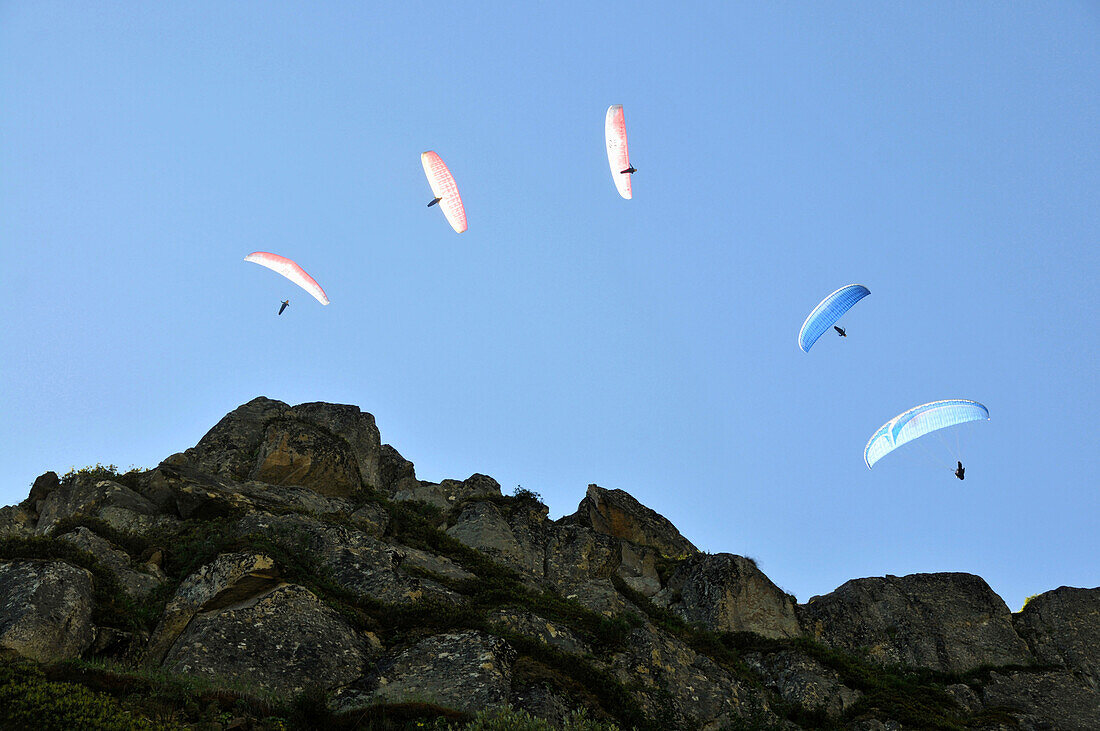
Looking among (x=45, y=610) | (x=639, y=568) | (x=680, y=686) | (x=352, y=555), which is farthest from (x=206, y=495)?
(x=639, y=568)

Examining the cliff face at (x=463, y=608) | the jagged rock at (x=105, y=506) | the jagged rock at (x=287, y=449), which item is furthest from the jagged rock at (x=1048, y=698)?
the jagged rock at (x=105, y=506)

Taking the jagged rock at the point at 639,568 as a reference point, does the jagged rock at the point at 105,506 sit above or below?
below

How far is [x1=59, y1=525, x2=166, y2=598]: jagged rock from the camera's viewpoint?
22188mm

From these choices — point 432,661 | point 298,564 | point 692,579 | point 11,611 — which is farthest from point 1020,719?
point 11,611

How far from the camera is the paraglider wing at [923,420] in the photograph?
3662cm

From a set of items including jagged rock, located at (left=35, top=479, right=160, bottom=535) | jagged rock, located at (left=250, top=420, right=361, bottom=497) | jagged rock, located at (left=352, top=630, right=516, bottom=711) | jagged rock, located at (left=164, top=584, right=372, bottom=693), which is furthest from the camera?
jagged rock, located at (left=250, top=420, right=361, bottom=497)

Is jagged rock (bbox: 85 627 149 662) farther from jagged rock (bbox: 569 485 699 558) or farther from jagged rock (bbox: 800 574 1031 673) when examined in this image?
jagged rock (bbox: 800 574 1031 673)

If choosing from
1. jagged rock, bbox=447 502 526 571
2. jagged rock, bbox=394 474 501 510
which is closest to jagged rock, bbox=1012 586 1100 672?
jagged rock, bbox=447 502 526 571

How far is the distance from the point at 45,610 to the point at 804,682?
2268 cm

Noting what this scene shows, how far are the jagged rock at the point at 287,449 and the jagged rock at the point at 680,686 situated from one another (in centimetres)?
1835

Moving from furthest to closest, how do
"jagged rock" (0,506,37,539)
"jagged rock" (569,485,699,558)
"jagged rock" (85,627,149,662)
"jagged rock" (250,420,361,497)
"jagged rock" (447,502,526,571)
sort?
"jagged rock" (569,485,699,558), "jagged rock" (447,502,526,571), "jagged rock" (250,420,361,497), "jagged rock" (0,506,37,539), "jagged rock" (85,627,149,662)

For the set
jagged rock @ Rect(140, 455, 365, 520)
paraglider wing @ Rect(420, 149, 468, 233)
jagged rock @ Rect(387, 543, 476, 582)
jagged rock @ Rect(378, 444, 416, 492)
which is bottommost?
jagged rock @ Rect(387, 543, 476, 582)

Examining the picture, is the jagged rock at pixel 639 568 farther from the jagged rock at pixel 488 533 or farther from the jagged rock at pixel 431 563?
the jagged rock at pixel 431 563

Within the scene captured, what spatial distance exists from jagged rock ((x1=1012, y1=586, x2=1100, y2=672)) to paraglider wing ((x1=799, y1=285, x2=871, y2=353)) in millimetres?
16753
